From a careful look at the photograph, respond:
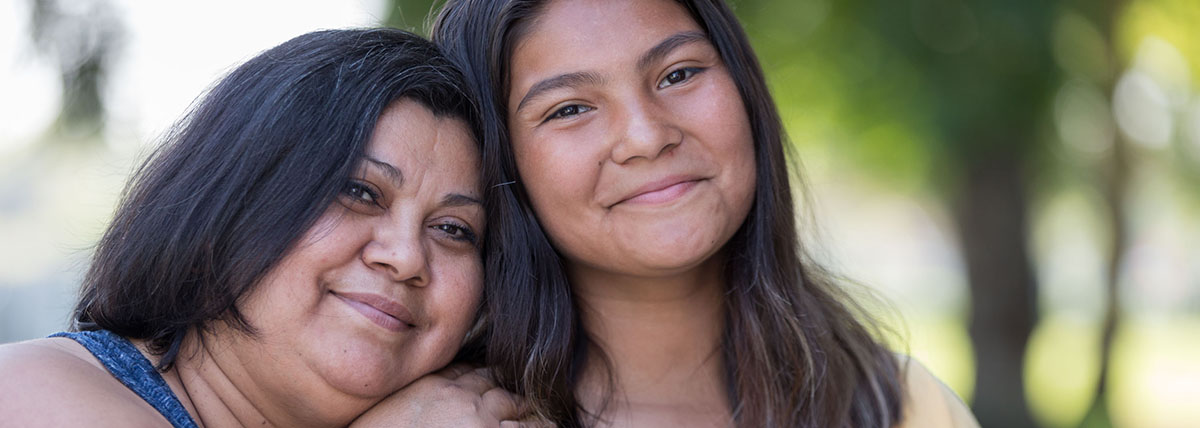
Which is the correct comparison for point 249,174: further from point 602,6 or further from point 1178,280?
point 1178,280

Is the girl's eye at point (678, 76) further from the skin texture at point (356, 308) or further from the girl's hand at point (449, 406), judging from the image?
the girl's hand at point (449, 406)

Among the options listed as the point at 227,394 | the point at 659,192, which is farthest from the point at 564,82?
the point at 227,394

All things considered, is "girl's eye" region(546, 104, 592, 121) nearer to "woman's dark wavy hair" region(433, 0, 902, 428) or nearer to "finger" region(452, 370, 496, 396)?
"woman's dark wavy hair" region(433, 0, 902, 428)

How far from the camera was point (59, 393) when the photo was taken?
1.78 m

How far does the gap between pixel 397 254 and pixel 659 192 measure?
58 centimetres

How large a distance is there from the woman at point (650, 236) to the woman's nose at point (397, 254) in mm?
280

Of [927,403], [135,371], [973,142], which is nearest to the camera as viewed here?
[135,371]

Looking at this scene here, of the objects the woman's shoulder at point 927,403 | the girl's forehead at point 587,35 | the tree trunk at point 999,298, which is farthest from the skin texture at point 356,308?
the tree trunk at point 999,298

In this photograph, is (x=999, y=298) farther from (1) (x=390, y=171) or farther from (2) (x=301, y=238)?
(2) (x=301, y=238)

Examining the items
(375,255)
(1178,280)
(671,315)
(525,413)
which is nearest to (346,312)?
(375,255)

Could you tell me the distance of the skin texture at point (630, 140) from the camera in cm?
229

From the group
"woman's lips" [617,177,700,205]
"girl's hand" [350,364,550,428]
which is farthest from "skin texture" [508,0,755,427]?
"girl's hand" [350,364,550,428]

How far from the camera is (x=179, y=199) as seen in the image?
212 cm

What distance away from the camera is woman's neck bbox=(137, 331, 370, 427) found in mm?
2117
